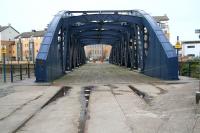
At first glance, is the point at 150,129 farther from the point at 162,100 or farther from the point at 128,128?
the point at 162,100

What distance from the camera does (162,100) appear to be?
13.4 meters

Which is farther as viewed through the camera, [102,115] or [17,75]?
[17,75]

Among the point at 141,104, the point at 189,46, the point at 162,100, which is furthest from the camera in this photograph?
the point at 189,46

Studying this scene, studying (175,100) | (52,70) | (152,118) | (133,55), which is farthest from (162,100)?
(133,55)

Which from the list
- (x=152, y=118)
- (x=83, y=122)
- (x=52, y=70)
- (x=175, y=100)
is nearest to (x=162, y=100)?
(x=175, y=100)

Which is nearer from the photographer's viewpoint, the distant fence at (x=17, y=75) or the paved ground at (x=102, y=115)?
the paved ground at (x=102, y=115)

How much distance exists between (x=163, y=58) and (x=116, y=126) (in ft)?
53.0

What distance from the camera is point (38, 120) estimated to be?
9.89 meters

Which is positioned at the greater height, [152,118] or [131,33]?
[131,33]

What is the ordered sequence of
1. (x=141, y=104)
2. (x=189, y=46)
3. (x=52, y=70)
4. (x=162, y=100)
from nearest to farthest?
(x=141, y=104) < (x=162, y=100) < (x=52, y=70) < (x=189, y=46)

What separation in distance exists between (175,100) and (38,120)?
510 cm

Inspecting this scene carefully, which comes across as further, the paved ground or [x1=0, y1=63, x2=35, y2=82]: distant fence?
[x1=0, y1=63, x2=35, y2=82]: distant fence

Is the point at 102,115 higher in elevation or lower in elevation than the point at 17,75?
lower

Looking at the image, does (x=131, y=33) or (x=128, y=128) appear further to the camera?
(x=131, y=33)
